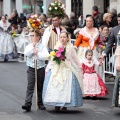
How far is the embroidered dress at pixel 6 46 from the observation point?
2197 centimetres

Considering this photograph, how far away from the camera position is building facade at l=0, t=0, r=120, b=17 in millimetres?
26906

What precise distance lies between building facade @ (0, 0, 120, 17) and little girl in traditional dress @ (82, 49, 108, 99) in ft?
34.5

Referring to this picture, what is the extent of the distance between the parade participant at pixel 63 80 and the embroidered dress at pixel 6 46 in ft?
36.1

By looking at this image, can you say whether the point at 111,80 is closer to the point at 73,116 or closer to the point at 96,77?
the point at 96,77

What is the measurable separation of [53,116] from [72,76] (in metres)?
0.92

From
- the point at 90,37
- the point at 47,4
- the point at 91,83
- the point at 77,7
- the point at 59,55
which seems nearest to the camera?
the point at 59,55

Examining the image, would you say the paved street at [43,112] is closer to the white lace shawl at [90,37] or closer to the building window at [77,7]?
the white lace shawl at [90,37]

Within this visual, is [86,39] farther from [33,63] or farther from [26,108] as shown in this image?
[26,108]

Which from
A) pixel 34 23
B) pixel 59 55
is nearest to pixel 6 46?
pixel 34 23

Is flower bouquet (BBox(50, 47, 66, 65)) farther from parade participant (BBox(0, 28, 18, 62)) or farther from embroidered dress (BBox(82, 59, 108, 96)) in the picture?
parade participant (BBox(0, 28, 18, 62))

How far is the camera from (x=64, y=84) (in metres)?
10.9

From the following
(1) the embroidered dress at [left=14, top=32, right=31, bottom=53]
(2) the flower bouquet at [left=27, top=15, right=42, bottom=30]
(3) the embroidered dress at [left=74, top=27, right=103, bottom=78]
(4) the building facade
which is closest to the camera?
(2) the flower bouquet at [left=27, top=15, right=42, bottom=30]

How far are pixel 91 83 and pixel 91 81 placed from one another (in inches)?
1.8

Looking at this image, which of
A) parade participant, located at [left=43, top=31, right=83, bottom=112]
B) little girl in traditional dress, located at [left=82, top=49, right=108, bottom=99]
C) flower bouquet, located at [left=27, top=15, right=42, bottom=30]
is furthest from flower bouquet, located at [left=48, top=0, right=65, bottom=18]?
parade participant, located at [left=43, top=31, right=83, bottom=112]
